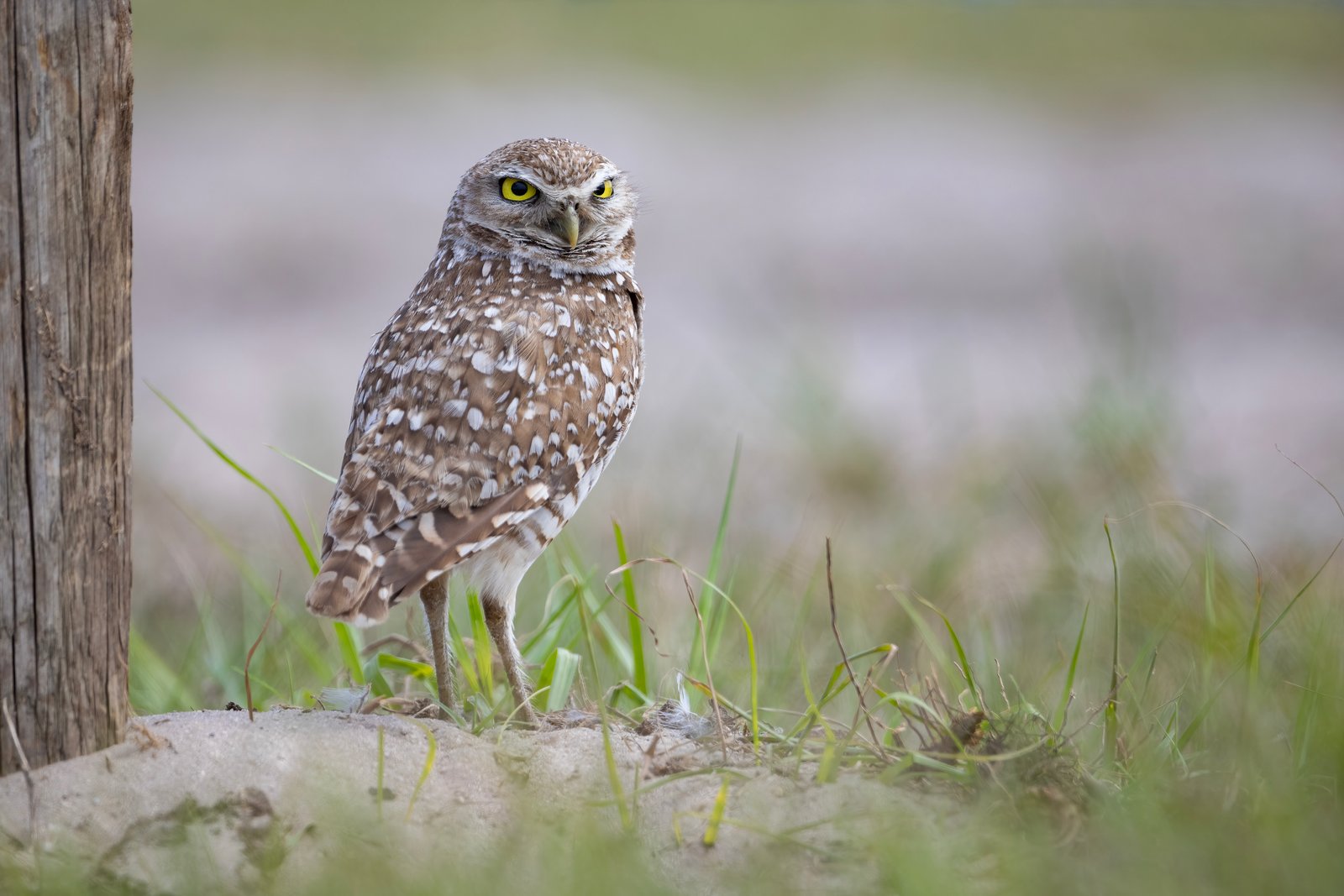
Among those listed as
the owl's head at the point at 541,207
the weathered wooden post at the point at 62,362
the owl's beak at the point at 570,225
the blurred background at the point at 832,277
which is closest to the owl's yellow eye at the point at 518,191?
the owl's head at the point at 541,207

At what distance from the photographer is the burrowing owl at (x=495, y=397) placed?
3439 millimetres

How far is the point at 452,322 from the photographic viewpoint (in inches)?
153

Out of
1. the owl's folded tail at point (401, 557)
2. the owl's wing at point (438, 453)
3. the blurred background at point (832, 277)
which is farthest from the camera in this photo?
the blurred background at point (832, 277)

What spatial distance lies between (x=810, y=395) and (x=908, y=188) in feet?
27.3

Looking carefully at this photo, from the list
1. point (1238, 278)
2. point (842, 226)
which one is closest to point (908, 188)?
point (842, 226)

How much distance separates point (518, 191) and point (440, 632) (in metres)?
1.45

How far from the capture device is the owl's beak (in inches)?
163

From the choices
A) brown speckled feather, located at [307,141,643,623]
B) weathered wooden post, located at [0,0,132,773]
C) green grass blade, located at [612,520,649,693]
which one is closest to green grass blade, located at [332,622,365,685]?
brown speckled feather, located at [307,141,643,623]

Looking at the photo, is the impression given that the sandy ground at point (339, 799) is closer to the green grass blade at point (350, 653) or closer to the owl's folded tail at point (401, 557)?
the owl's folded tail at point (401, 557)

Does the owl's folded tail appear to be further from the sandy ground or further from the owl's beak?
the owl's beak

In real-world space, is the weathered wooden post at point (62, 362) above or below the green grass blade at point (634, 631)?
above

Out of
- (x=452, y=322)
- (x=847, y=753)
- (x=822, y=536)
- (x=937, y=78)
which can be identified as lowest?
(x=822, y=536)

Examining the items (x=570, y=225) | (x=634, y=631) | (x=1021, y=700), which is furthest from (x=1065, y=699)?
(x=570, y=225)

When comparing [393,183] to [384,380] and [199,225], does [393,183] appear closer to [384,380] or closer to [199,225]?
[199,225]
